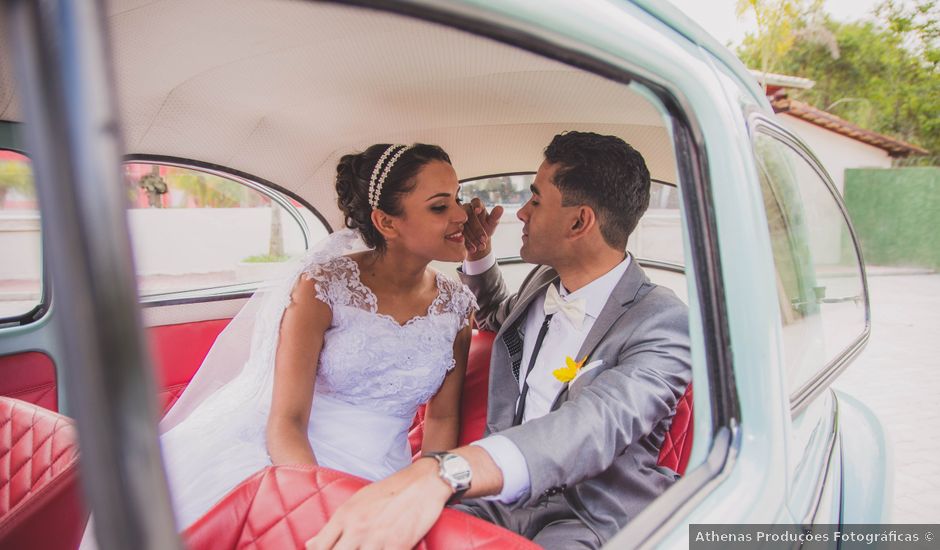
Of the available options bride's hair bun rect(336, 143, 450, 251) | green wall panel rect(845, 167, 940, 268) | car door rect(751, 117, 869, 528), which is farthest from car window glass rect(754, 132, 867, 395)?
green wall panel rect(845, 167, 940, 268)

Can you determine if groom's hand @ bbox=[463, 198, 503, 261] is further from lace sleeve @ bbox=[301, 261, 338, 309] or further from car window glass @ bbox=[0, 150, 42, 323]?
car window glass @ bbox=[0, 150, 42, 323]

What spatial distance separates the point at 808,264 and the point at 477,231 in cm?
152

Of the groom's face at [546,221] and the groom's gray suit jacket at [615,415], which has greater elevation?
the groom's face at [546,221]

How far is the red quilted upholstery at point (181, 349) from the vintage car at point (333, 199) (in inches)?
0.5

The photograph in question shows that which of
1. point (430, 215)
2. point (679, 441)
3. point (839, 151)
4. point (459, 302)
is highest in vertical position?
point (839, 151)

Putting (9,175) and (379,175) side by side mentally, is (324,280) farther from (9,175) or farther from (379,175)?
(9,175)

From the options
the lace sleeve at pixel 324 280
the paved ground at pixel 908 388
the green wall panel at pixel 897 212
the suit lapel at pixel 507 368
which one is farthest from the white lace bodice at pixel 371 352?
the green wall panel at pixel 897 212

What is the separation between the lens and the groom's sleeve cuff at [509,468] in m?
1.26

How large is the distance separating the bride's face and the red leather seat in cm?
134

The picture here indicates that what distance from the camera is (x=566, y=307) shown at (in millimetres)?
2141

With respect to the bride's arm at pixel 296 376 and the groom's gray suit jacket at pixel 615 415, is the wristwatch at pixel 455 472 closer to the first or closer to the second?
the groom's gray suit jacket at pixel 615 415

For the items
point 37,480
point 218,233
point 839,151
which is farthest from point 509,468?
point 839,151

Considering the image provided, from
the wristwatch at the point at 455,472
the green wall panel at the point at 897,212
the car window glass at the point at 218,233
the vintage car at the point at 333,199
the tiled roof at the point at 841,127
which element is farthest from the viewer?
the green wall panel at the point at 897,212

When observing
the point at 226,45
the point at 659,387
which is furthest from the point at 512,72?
the point at 659,387
